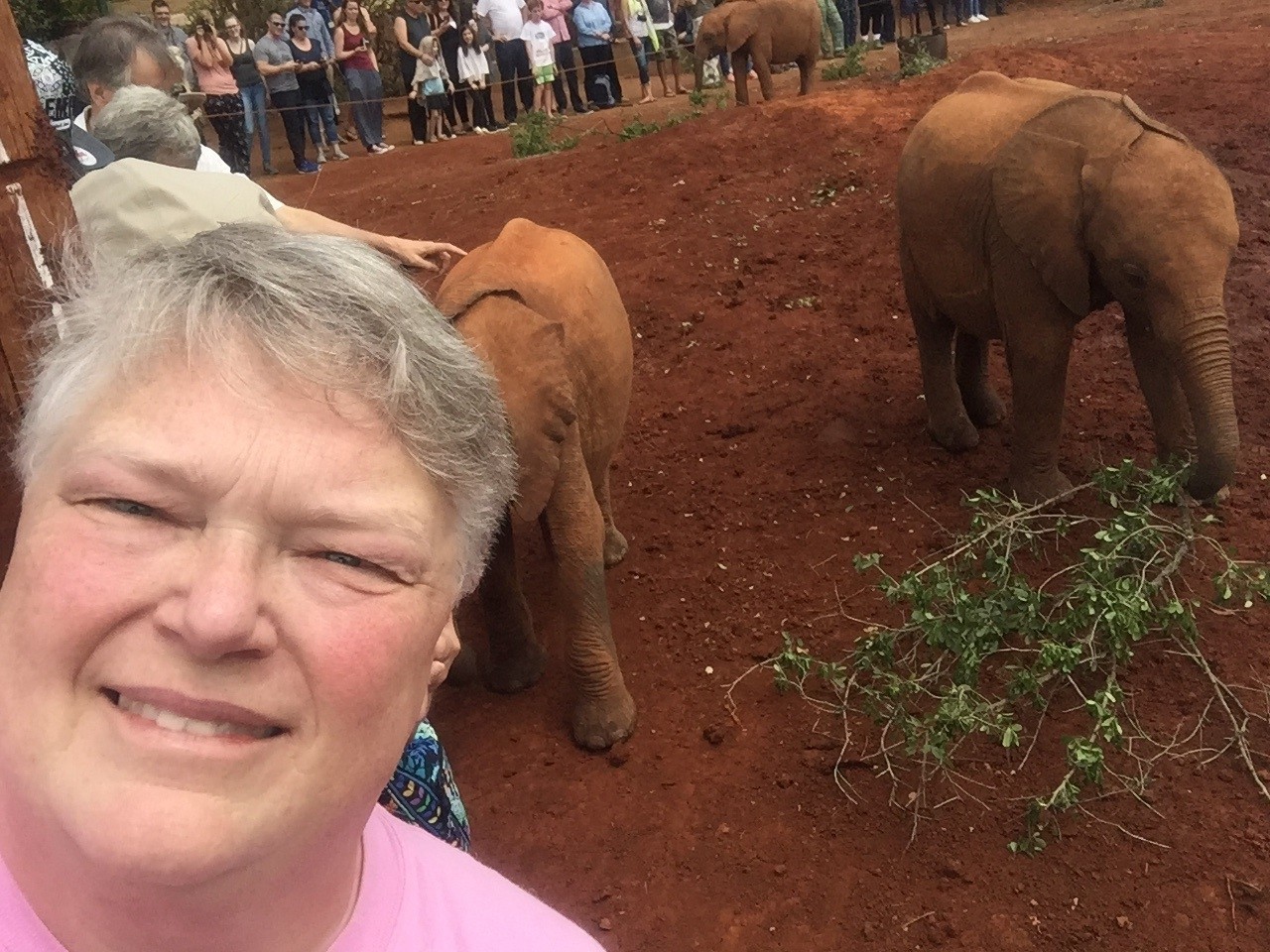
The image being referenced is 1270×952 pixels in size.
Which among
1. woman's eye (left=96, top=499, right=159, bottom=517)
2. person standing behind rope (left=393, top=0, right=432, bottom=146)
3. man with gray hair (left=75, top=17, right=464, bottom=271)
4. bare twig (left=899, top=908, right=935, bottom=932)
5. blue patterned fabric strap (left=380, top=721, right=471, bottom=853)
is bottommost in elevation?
bare twig (left=899, top=908, right=935, bottom=932)

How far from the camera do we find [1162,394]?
14.1ft

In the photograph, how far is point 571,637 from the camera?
368 centimetres

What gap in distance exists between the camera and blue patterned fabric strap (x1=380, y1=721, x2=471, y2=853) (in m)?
2.16

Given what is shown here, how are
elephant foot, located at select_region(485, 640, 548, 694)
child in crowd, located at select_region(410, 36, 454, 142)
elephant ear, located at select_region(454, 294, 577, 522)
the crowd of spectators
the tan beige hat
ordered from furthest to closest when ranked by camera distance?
child in crowd, located at select_region(410, 36, 454, 142) → the crowd of spectators → elephant foot, located at select_region(485, 640, 548, 694) → elephant ear, located at select_region(454, 294, 577, 522) → the tan beige hat

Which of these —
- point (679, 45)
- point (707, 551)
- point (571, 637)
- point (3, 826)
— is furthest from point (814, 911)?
point (679, 45)

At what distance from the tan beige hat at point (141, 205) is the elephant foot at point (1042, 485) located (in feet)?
10.8

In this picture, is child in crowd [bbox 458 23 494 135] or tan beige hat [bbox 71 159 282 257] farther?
child in crowd [bbox 458 23 494 135]

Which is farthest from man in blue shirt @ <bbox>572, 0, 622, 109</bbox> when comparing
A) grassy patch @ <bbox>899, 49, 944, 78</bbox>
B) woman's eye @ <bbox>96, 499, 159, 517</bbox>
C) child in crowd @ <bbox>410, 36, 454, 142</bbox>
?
woman's eye @ <bbox>96, 499, 159, 517</bbox>

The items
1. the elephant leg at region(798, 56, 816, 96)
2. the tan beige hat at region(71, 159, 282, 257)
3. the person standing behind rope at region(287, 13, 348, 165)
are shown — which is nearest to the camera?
the tan beige hat at region(71, 159, 282, 257)

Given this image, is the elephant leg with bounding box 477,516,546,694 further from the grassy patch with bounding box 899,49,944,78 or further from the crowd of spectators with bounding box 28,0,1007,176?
the crowd of spectators with bounding box 28,0,1007,176

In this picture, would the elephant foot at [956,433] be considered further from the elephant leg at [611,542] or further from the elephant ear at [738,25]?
the elephant ear at [738,25]

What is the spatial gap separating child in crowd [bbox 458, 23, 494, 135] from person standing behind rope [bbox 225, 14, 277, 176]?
9.81 ft

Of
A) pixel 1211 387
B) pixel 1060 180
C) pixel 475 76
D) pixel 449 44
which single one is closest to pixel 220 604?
pixel 1211 387

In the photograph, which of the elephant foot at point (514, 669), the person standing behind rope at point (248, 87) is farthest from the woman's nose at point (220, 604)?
the person standing behind rope at point (248, 87)
